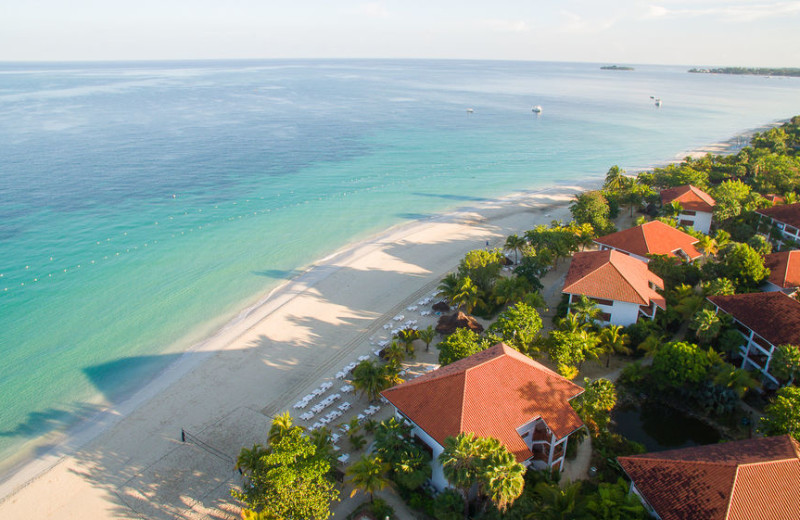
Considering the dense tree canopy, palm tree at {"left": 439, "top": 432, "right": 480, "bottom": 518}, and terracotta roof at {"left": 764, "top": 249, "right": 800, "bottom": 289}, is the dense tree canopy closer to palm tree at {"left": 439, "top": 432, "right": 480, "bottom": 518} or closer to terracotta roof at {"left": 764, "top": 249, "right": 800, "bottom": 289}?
palm tree at {"left": 439, "top": 432, "right": 480, "bottom": 518}

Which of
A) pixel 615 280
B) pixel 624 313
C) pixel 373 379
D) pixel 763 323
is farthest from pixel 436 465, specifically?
pixel 763 323

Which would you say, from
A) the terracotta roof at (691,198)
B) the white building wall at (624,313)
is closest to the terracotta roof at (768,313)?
the white building wall at (624,313)

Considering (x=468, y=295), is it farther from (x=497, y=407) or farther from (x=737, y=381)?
(x=737, y=381)

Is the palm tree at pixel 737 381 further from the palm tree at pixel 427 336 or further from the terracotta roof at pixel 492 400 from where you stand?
the palm tree at pixel 427 336

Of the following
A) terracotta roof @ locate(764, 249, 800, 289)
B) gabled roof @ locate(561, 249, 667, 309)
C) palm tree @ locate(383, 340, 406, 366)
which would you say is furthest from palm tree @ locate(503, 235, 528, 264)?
palm tree @ locate(383, 340, 406, 366)

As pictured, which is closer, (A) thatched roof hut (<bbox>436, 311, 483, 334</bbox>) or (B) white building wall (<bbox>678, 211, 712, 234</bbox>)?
(A) thatched roof hut (<bbox>436, 311, 483, 334</bbox>)

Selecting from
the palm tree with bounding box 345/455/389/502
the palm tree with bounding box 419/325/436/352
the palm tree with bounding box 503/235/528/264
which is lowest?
the palm tree with bounding box 345/455/389/502
